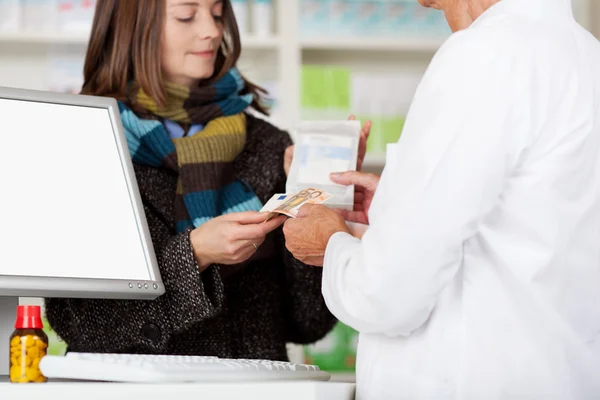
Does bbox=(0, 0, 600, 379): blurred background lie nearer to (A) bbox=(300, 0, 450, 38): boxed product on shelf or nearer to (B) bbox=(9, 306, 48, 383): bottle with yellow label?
(A) bbox=(300, 0, 450, 38): boxed product on shelf

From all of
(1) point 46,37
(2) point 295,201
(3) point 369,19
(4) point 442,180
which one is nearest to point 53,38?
(1) point 46,37

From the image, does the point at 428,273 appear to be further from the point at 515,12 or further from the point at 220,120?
the point at 220,120

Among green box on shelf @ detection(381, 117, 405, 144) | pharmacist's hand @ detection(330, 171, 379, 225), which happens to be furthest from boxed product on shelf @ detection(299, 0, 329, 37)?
pharmacist's hand @ detection(330, 171, 379, 225)

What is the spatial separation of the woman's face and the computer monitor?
440mm

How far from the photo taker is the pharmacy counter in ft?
3.51

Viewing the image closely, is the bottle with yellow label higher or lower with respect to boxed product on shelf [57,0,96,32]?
lower

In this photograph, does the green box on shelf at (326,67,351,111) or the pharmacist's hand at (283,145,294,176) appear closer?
the pharmacist's hand at (283,145,294,176)

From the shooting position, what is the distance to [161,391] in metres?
1.08

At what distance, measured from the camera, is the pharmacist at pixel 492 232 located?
1.07m

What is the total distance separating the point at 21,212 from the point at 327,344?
1916 millimetres

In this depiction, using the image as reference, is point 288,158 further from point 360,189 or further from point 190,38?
point 190,38

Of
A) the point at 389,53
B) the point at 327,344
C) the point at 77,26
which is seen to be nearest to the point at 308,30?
the point at 389,53

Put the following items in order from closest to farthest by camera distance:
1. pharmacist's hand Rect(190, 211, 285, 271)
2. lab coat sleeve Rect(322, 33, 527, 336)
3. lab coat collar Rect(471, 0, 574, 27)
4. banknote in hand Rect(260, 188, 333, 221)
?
lab coat sleeve Rect(322, 33, 527, 336) → lab coat collar Rect(471, 0, 574, 27) → banknote in hand Rect(260, 188, 333, 221) → pharmacist's hand Rect(190, 211, 285, 271)

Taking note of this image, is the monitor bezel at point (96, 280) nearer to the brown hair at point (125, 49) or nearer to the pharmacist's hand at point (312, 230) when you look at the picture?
the pharmacist's hand at point (312, 230)
